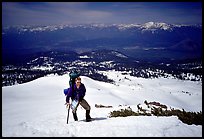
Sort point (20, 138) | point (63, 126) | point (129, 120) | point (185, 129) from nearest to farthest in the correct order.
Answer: point (20, 138)
point (185, 129)
point (63, 126)
point (129, 120)

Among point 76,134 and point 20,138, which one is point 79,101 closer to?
point 76,134

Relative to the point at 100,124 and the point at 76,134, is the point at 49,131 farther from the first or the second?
the point at 100,124

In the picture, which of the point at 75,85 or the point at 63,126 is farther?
the point at 75,85

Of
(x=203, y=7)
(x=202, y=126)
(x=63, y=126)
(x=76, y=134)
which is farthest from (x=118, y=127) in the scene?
(x=203, y=7)

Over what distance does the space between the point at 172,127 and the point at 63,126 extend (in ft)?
13.6

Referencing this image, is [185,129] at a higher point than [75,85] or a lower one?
lower

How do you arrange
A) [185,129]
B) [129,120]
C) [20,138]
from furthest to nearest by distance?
[129,120] → [185,129] → [20,138]

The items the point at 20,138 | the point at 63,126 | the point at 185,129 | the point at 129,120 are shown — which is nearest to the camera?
the point at 20,138

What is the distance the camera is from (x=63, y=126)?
31.0 ft

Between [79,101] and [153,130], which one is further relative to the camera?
[79,101]

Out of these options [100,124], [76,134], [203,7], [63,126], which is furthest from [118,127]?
[203,7]

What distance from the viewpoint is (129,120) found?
400 inches

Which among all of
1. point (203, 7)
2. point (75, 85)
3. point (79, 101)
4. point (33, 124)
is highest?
point (203, 7)

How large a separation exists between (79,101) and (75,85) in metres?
0.76
